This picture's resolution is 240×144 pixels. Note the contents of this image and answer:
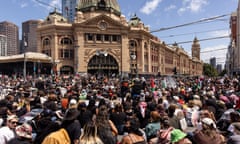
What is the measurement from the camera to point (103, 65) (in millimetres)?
58312

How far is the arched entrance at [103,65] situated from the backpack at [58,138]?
52104mm

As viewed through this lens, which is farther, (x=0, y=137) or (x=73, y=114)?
(x=73, y=114)

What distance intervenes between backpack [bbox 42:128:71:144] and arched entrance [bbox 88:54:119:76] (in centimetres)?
5210

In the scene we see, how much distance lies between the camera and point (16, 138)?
441 centimetres

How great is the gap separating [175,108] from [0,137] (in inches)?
190

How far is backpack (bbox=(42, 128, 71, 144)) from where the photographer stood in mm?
4484

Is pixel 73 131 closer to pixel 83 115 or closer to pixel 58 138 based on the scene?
pixel 58 138

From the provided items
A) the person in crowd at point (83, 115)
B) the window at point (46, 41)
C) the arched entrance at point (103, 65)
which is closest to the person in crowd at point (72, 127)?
the person in crowd at point (83, 115)

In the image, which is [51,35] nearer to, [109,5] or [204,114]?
[109,5]

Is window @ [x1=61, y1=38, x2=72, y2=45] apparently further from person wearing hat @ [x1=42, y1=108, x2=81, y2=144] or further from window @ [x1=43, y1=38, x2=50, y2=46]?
person wearing hat @ [x1=42, y1=108, x2=81, y2=144]

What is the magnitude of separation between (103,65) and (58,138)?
53834 mm

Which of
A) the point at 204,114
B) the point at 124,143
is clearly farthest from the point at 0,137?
the point at 204,114

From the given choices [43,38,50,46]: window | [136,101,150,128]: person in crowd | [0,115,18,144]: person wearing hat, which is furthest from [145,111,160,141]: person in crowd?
[43,38,50,46]: window

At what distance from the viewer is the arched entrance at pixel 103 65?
57.8 metres
